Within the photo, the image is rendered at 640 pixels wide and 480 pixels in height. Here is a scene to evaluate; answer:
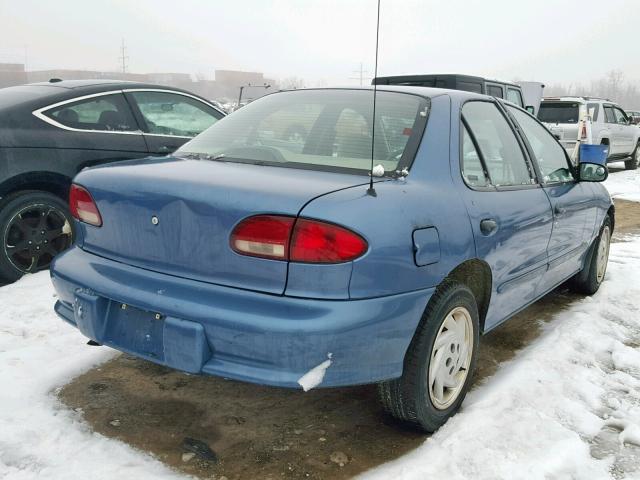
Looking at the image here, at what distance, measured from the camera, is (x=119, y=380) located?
3064 mm

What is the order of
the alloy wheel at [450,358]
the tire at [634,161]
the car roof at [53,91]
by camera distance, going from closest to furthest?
the alloy wheel at [450,358]
the car roof at [53,91]
the tire at [634,161]

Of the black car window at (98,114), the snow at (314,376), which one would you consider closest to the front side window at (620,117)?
the black car window at (98,114)

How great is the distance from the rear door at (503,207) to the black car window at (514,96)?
381 inches

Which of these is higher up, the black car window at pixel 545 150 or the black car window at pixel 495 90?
the black car window at pixel 495 90

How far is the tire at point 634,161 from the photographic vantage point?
16594 millimetres

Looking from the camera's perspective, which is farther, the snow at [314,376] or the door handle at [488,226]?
the door handle at [488,226]

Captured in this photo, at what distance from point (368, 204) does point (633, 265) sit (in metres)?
4.42

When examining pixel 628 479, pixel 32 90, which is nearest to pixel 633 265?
pixel 628 479

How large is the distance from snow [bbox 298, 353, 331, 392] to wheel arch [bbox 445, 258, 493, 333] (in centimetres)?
75

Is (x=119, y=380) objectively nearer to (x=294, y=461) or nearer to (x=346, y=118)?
(x=294, y=461)

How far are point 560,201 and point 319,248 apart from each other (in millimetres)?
2212

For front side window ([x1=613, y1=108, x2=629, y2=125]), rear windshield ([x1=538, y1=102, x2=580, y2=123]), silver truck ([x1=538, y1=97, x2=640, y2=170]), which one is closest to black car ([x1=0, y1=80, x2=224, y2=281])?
silver truck ([x1=538, y1=97, x2=640, y2=170])

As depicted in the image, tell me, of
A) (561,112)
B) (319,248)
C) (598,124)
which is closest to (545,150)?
(319,248)

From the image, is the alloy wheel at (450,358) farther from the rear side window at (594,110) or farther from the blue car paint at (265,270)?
the rear side window at (594,110)
